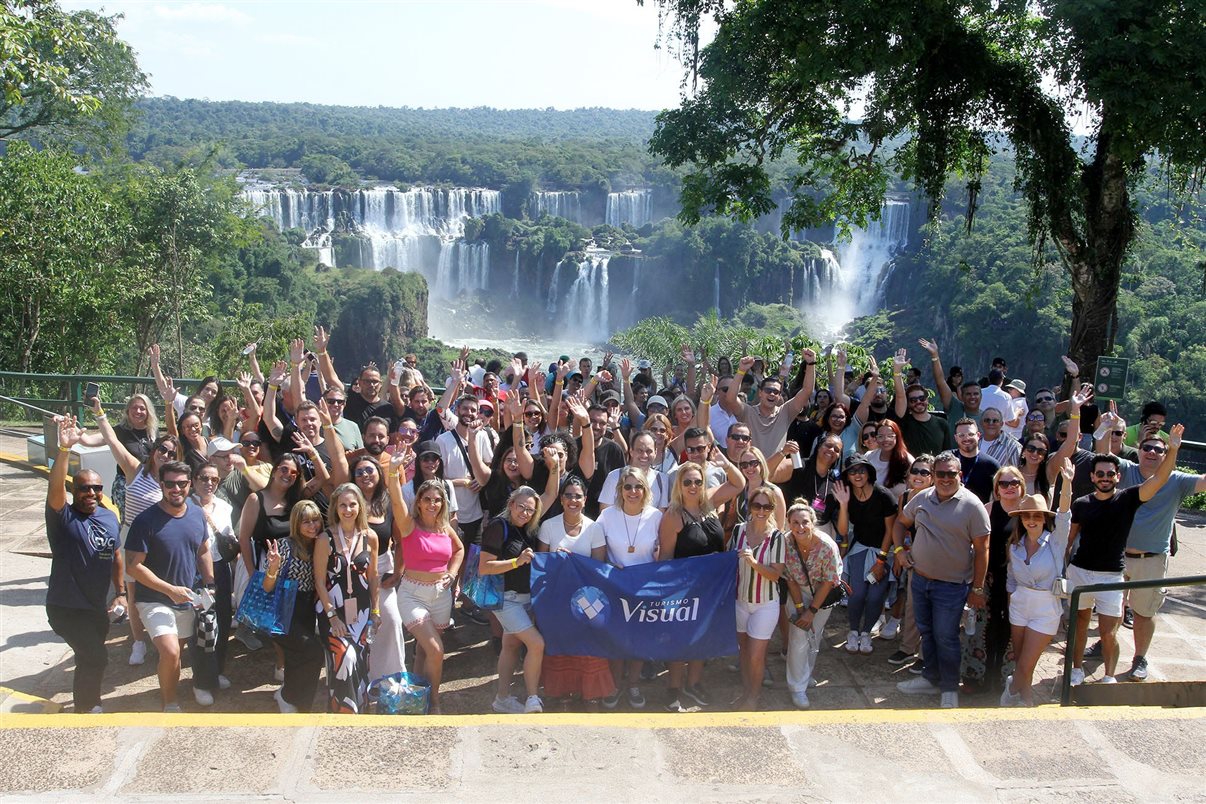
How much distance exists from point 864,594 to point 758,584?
1.14 m

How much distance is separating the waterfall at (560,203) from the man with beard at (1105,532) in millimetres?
108354

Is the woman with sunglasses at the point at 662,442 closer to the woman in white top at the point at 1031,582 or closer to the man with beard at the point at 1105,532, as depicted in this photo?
the woman in white top at the point at 1031,582

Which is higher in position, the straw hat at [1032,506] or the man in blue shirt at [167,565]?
the straw hat at [1032,506]

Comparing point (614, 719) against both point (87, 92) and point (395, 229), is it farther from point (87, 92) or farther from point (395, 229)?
point (395, 229)

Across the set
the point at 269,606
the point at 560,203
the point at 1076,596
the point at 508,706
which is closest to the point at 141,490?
the point at 269,606

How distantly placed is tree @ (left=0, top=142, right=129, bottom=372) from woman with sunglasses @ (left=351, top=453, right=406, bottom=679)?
56.5 ft

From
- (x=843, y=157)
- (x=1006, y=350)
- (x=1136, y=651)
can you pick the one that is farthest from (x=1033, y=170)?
(x=1006, y=350)

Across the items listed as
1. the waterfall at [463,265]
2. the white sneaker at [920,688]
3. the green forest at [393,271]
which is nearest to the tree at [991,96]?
the green forest at [393,271]

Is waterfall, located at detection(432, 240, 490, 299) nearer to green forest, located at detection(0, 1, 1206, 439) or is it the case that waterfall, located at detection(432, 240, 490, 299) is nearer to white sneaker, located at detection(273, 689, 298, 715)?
green forest, located at detection(0, 1, 1206, 439)

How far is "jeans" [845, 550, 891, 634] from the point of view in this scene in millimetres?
6695

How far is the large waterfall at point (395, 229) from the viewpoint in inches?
3809

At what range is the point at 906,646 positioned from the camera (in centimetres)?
671

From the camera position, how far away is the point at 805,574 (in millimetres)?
6004

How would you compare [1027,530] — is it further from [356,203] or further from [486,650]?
[356,203]
